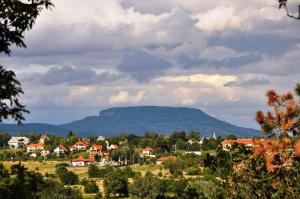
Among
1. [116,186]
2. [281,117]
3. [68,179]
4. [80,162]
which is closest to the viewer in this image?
[281,117]

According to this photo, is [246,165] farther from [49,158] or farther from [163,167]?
[49,158]

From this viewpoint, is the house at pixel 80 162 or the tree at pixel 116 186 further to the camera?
the house at pixel 80 162

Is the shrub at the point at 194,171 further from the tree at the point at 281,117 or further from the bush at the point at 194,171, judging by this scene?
the tree at the point at 281,117

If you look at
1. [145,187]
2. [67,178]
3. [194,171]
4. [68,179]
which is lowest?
[145,187]

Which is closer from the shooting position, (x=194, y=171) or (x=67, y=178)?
(x=67, y=178)

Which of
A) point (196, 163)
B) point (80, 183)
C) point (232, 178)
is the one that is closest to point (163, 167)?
point (196, 163)

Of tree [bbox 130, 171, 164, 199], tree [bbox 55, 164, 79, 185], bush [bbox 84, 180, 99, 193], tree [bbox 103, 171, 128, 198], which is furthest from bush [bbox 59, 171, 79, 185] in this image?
tree [bbox 130, 171, 164, 199]

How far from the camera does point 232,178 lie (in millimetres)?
22422

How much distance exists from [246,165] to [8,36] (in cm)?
1092

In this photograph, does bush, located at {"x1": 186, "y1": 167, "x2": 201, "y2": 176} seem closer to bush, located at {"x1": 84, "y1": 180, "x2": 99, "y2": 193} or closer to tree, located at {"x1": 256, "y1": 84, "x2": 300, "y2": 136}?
bush, located at {"x1": 84, "y1": 180, "x2": 99, "y2": 193}

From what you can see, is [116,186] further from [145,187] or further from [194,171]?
[194,171]

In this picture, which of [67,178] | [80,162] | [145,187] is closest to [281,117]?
[145,187]

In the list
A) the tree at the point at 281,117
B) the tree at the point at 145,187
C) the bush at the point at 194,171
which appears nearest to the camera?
the tree at the point at 281,117

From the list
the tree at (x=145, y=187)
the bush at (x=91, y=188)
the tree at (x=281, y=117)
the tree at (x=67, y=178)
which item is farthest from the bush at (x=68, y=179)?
the tree at (x=281, y=117)
